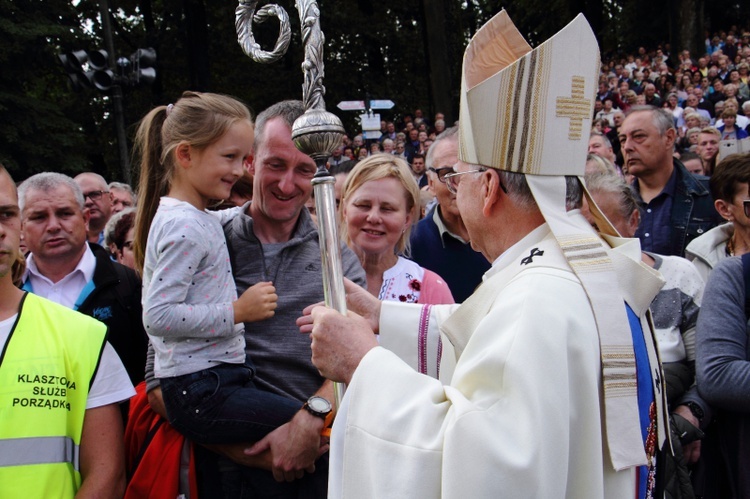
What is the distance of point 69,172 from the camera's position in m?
18.0

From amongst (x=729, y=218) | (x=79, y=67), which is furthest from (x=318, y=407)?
(x=79, y=67)

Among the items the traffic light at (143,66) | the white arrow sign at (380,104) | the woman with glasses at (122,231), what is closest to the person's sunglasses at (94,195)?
the woman with glasses at (122,231)

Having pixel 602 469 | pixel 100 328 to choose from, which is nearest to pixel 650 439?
pixel 602 469

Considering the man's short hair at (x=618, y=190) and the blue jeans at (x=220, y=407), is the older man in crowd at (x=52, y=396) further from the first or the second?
the man's short hair at (x=618, y=190)

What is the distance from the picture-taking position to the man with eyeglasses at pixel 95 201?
6035 millimetres

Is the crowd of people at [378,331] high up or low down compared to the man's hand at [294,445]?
up

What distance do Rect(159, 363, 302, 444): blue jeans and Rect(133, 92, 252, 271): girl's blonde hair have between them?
0.63m

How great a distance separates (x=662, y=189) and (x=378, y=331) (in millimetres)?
3139

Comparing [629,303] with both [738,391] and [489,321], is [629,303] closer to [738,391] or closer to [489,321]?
[489,321]

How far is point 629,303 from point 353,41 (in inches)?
Answer: 918

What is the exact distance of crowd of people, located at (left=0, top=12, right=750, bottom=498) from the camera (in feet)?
6.10

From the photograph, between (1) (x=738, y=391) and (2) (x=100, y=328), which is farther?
(1) (x=738, y=391)

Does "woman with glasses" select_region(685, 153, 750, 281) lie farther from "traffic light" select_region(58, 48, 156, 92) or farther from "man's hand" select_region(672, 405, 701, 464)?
"traffic light" select_region(58, 48, 156, 92)

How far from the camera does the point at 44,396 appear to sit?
243 cm
